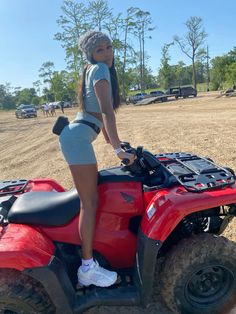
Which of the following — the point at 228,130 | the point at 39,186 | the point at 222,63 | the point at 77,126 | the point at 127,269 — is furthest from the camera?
the point at 222,63

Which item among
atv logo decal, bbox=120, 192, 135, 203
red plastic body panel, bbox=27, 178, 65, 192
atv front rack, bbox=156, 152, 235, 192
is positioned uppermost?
atv front rack, bbox=156, 152, 235, 192

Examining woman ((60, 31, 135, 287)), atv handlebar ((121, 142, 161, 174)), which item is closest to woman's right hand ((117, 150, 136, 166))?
woman ((60, 31, 135, 287))

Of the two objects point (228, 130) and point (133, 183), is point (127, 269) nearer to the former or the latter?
point (133, 183)

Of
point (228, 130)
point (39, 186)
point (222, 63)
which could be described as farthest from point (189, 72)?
point (39, 186)

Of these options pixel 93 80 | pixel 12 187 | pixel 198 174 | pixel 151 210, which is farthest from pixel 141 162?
pixel 12 187

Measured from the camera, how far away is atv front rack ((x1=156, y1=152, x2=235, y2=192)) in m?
2.73

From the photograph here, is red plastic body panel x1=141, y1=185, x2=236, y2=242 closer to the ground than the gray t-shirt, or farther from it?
closer to the ground

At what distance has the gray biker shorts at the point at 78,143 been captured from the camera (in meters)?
2.65

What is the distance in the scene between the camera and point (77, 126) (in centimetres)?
274

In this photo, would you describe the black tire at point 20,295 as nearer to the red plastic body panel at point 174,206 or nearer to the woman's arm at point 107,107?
the red plastic body panel at point 174,206

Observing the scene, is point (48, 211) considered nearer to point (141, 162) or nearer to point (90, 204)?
point (90, 204)

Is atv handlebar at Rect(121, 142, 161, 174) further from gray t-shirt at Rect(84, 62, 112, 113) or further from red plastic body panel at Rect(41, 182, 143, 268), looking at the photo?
gray t-shirt at Rect(84, 62, 112, 113)

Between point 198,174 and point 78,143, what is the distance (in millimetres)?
1042

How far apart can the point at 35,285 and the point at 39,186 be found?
1244 millimetres
